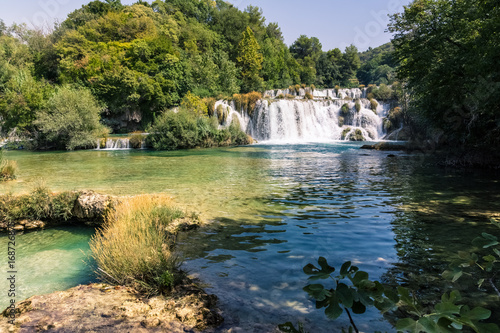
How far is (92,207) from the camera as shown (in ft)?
25.3

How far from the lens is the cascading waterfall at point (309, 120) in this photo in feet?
116

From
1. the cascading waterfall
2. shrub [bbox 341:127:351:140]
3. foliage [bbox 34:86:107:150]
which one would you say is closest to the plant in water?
foliage [bbox 34:86:107:150]

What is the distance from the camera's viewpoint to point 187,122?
28.5 meters

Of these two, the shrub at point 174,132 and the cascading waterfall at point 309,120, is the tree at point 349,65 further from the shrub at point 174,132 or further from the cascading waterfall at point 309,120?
the shrub at point 174,132

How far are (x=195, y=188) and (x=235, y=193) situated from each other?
1.62 metres

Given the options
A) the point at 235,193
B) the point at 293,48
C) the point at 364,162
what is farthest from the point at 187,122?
the point at 293,48

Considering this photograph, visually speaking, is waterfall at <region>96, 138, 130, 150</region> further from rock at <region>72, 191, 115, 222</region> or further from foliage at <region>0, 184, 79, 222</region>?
rock at <region>72, 191, 115, 222</region>

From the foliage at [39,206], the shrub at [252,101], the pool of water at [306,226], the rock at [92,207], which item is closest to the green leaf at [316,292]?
the pool of water at [306,226]

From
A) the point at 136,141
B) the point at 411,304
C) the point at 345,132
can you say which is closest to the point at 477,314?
the point at 411,304

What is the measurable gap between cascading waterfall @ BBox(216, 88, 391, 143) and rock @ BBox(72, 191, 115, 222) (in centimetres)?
2829

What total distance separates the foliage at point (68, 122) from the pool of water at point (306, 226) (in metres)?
16.2

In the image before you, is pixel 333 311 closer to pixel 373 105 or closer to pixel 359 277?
pixel 359 277

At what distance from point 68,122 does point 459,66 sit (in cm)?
2993

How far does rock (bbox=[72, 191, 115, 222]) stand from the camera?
25.2 feet
